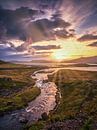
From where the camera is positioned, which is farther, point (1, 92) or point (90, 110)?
point (1, 92)

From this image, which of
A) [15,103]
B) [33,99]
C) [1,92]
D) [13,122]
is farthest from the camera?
[1,92]

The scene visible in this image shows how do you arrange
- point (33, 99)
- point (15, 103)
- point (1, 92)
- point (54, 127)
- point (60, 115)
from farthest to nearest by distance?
point (1, 92) < point (33, 99) < point (15, 103) < point (60, 115) < point (54, 127)

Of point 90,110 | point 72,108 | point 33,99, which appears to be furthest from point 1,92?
point 90,110

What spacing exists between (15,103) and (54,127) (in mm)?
36990

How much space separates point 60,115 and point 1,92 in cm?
6080

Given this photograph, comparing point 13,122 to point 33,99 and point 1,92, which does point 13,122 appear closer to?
point 33,99

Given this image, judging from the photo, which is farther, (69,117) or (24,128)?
(69,117)

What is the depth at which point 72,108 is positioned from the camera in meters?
85.6

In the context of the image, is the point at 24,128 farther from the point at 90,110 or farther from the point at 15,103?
the point at 15,103

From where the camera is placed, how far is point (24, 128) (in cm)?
6400

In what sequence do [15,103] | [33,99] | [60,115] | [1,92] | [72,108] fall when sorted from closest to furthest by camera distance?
[60,115] < [72,108] < [15,103] < [33,99] < [1,92]

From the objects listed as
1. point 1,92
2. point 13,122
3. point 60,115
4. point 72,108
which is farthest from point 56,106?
point 1,92

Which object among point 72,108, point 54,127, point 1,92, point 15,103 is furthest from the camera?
point 1,92

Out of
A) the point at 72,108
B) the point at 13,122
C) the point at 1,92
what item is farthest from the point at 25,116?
the point at 1,92
